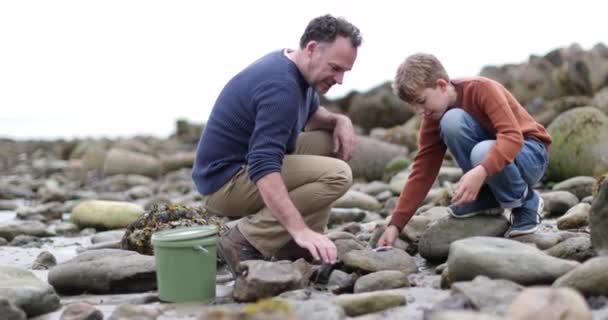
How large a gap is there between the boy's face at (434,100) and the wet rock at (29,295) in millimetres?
2055

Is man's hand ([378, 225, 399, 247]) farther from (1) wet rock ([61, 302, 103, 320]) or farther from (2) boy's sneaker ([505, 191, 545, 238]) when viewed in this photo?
(1) wet rock ([61, 302, 103, 320])

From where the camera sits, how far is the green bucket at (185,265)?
145 inches

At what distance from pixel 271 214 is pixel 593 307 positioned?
1.80 metres

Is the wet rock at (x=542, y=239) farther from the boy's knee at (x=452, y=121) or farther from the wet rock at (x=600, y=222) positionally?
the boy's knee at (x=452, y=121)

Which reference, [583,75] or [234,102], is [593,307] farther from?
[583,75]

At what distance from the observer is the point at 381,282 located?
3.70 m

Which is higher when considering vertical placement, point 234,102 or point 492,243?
Answer: point 234,102

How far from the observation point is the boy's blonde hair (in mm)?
4102

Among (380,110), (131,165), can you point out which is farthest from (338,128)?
(380,110)

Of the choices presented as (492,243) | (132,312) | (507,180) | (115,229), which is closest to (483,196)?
(507,180)

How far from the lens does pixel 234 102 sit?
167 inches

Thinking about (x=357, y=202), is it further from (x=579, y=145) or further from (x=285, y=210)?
(x=285, y=210)

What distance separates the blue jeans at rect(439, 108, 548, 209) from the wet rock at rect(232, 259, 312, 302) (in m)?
1.12

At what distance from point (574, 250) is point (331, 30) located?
1.62 meters
